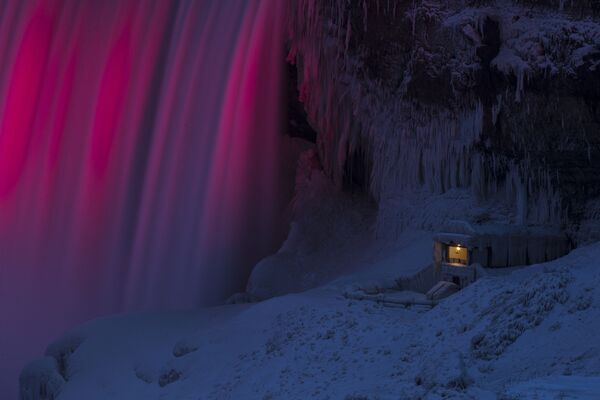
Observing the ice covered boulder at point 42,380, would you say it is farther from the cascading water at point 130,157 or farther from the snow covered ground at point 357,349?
the cascading water at point 130,157

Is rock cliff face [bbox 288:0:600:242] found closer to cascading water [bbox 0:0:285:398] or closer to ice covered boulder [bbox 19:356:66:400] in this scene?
cascading water [bbox 0:0:285:398]

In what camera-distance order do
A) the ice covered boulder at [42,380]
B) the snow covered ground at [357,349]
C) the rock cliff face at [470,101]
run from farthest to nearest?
the rock cliff face at [470,101]
the ice covered boulder at [42,380]
the snow covered ground at [357,349]

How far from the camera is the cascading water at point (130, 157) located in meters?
25.0

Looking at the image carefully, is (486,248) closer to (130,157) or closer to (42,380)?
(42,380)

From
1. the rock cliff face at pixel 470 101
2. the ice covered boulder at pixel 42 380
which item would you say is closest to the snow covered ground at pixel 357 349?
the ice covered boulder at pixel 42 380

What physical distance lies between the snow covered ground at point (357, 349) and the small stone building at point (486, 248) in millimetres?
1209

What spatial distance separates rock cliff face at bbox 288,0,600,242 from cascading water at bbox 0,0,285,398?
5330mm

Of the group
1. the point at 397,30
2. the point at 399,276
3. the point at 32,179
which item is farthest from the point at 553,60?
the point at 32,179

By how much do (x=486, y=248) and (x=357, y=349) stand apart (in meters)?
5.93

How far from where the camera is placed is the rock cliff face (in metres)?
17.2

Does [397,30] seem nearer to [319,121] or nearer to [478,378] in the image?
[319,121]

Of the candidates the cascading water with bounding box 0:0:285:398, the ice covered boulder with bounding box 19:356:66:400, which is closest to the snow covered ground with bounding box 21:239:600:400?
the ice covered boulder with bounding box 19:356:66:400

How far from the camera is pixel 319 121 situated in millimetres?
22953

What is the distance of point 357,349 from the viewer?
10.7 m
